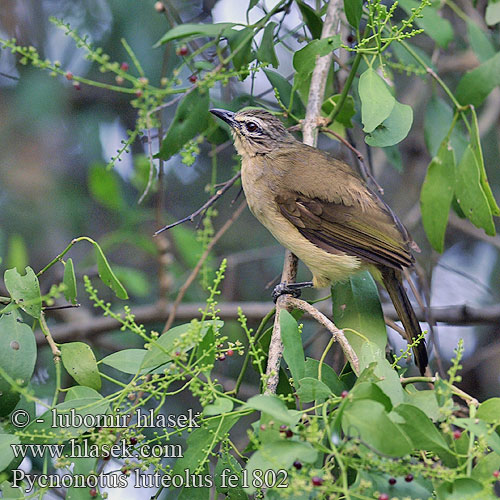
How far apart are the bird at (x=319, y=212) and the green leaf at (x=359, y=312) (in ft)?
0.74

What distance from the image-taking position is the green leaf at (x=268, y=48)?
346 centimetres

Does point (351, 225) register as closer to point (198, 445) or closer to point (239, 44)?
point (239, 44)

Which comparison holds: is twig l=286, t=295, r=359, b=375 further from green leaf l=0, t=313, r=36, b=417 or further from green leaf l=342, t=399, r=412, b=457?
green leaf l=0, t=313, r=36, b=417

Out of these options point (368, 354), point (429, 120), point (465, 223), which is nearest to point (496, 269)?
point (465, 223)

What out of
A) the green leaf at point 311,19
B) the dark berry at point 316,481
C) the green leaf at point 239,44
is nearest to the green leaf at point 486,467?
the dark berry at point 316,481

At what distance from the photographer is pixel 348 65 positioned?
3891mm

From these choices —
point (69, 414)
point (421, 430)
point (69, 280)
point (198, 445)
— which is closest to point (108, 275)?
point (69, 280)

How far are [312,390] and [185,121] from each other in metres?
1.76

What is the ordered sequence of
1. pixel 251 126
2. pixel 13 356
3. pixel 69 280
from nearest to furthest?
pixel 13 356 < pixel 69 280 < pixel 251 126

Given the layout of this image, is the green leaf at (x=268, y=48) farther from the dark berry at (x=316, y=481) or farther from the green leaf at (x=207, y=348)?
the dark berry at (x=316, y=481)

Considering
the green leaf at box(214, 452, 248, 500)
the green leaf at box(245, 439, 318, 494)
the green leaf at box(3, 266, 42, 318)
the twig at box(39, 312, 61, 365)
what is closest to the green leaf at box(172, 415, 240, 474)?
the green leaf at box(214, 452, 248, 500)

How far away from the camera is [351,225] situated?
3656 millimetres

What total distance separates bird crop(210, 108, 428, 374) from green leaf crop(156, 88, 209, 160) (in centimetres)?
18

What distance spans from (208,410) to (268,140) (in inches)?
88.4
